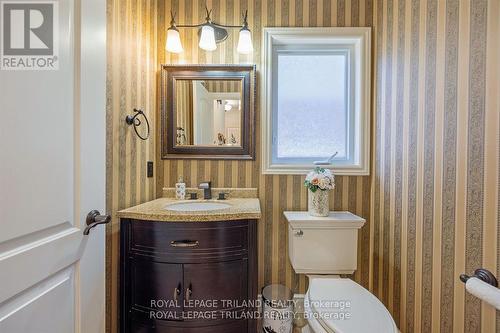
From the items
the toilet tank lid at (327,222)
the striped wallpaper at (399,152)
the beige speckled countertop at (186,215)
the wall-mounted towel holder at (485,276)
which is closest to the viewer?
the wall-mounted towel holder at (485,276)

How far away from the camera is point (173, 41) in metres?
1.75

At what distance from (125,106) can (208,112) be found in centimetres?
60

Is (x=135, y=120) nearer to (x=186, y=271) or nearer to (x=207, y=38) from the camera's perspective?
(x=207, y=38)

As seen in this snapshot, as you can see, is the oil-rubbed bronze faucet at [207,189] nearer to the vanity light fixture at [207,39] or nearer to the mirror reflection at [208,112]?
the mirror reflection at [208,112]

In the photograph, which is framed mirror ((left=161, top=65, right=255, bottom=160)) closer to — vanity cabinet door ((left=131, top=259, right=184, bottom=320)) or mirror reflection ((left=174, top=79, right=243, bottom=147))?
mirror reflection ((left=174, top=79, right=243, bottom=147))

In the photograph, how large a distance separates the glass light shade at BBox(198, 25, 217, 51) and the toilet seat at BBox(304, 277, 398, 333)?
65.7 inches

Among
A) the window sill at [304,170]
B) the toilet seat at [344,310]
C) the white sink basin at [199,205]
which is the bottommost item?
the toilet seat at [344,310]

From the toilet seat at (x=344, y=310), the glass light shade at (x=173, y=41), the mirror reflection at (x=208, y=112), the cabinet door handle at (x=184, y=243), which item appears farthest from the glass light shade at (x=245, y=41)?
the toilet seat at (x=344, y=310)

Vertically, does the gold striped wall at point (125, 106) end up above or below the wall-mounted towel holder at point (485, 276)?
above

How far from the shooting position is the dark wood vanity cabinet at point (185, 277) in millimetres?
1310

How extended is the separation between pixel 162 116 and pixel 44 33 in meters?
1.10

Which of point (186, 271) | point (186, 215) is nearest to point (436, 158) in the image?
point (186, 215)

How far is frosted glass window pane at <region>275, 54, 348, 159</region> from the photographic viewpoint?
1.96 metres

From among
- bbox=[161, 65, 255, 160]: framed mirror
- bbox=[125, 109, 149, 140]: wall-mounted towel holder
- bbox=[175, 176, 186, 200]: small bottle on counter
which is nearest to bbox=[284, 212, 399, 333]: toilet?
bbox=[161, 65, 255, 160]: framed mirror
